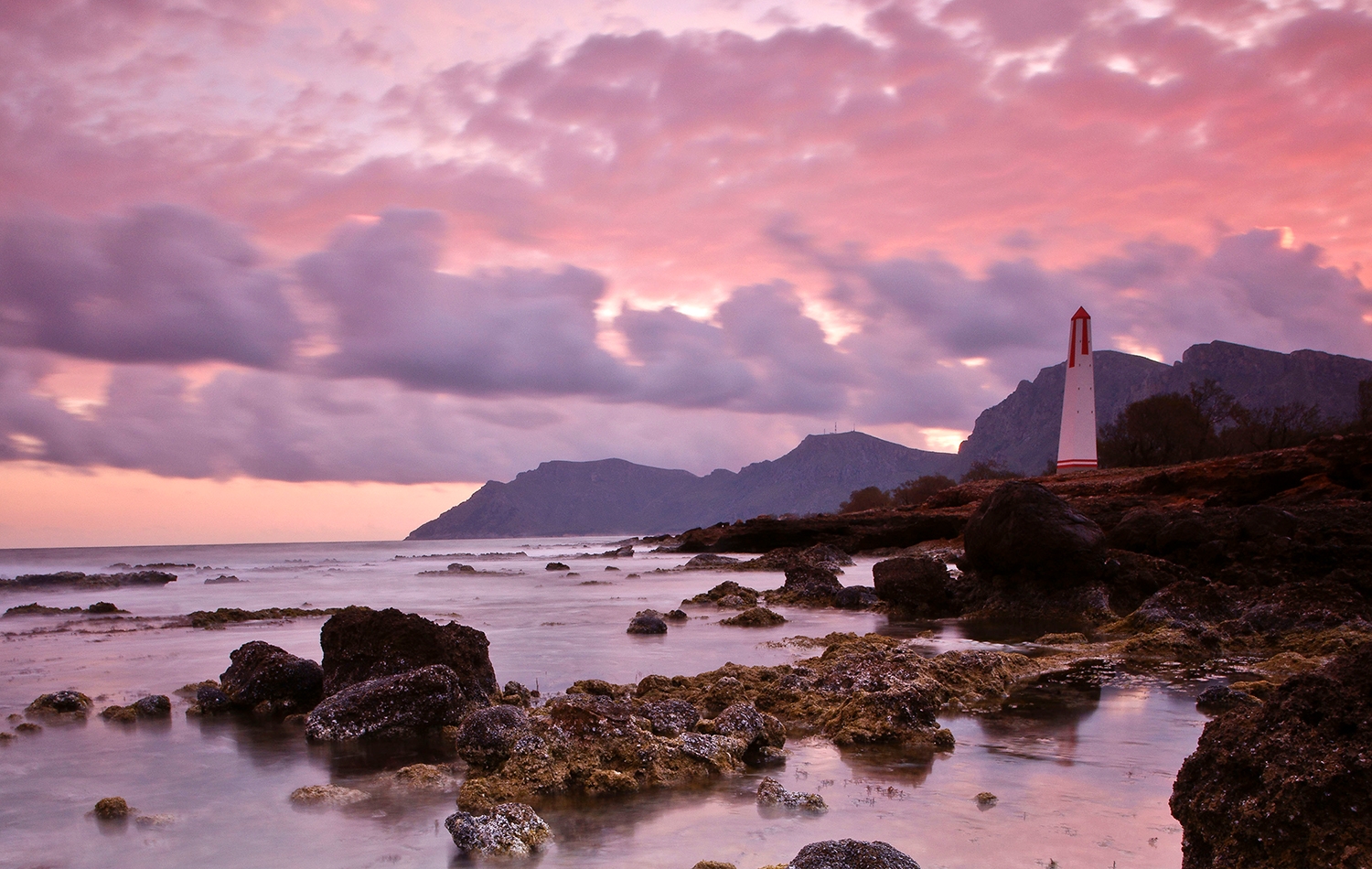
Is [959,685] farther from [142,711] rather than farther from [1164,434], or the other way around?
[1164,434]

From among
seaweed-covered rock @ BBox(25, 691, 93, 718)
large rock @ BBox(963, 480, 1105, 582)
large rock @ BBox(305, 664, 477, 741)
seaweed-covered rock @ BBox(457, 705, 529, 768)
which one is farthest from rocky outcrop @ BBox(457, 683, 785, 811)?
large rock @ BBox(963, 480, 1105, 582)

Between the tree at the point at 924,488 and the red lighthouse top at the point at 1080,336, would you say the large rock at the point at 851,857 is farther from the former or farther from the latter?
the tree at the point at 924,488

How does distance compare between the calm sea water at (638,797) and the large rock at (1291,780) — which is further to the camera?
Result: the calm sea water at (638,797)

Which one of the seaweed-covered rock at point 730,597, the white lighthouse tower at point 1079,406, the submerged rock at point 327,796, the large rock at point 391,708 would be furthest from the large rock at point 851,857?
the white lighthouse tower at point 1079,406

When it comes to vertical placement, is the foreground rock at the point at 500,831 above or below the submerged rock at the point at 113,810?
above

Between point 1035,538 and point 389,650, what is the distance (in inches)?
403

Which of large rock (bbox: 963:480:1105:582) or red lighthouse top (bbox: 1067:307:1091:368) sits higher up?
red lighthouse top (bbox: 1067:307:1091:368)

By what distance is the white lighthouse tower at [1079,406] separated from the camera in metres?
46.9

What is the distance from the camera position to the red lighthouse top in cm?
4800

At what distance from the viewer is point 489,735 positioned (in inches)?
224

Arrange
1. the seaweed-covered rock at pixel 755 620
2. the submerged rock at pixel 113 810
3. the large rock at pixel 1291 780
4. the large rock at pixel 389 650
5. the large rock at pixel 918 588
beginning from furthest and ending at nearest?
1. the large rock at pixel 918 588
2. the seaweed-covered rock at pixel 755 620
3. the large rock at pixel 389 650
4. the submerged rock at pixel 113 810
5. the large rock at pixel 1291 780

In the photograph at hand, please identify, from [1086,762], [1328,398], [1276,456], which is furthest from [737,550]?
[1328,398]

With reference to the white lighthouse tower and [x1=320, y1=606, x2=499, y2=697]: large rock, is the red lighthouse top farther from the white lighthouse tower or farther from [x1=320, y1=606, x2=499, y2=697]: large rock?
[x1=320, y1=606, x2=499, y2=697]: large rock

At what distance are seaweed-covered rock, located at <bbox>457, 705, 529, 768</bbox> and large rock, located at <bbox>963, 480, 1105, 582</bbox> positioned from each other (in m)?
10.3
